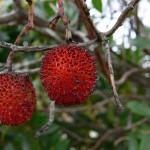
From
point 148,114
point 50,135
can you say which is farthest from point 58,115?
point 148,114

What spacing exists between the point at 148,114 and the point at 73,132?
0.55m

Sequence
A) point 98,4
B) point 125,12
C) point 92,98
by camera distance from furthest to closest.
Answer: point 92,98 < point 98,4 < point 125,12

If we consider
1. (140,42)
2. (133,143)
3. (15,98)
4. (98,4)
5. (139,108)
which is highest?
(98,4)

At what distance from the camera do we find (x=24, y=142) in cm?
193

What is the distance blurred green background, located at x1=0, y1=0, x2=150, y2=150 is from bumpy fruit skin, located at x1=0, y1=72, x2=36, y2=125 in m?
0.66

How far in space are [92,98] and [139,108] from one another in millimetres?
525

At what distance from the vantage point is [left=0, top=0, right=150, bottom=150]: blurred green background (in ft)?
Answer: 6.23

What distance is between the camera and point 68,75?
1.01 m

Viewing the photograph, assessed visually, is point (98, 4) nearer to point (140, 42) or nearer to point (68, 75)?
point (140, 42)

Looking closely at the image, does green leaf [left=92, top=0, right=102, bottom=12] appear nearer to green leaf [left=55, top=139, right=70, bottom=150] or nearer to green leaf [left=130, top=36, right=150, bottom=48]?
green leaf [left=130, top=36, right=150, bottom=48]

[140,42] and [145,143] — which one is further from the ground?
[140,42]

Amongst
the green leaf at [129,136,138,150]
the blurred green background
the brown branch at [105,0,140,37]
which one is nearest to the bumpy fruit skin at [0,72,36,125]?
the brown branch at [105,0,140,37]

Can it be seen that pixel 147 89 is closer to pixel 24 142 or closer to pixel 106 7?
pixel 106 7

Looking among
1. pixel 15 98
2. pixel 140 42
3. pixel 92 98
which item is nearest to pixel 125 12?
pixel 15 98
